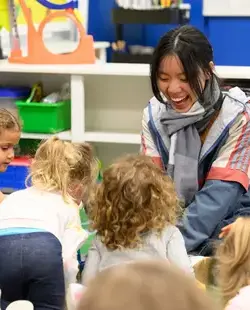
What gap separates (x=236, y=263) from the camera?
4.75 feet

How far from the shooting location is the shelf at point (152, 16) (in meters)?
3.00

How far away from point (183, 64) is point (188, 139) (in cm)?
23

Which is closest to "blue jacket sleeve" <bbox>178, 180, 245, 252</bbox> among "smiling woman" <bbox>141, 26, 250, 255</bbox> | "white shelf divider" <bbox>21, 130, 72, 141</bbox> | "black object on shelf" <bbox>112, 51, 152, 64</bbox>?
"smiling woman" <bbox>141, 26, 250, 255</bbox>

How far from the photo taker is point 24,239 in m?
1.69

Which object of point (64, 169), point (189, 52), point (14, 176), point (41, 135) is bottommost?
point (14, 176)

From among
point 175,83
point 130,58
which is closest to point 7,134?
point 175,83

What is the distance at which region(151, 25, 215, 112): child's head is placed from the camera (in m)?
1.89

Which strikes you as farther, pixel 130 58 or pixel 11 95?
pixel 130 58

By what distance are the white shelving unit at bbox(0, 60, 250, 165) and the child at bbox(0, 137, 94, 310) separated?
2.41ft

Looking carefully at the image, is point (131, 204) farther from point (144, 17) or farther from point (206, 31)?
point (206, 31)

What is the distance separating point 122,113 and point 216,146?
857 mm

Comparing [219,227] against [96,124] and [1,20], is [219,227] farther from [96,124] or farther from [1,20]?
[1,20]

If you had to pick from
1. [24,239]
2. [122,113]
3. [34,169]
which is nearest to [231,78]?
[122,113]

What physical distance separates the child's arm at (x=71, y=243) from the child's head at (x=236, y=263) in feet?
1.50
